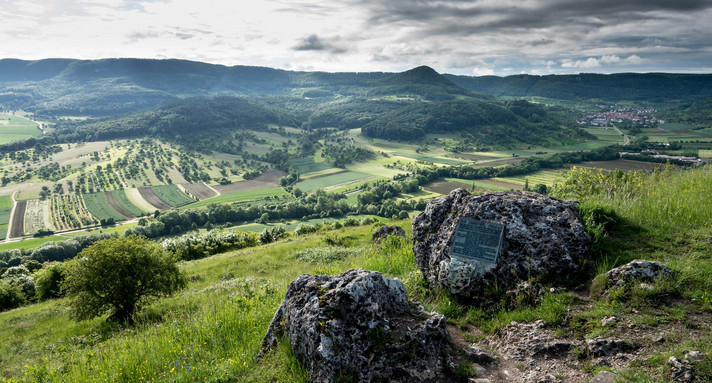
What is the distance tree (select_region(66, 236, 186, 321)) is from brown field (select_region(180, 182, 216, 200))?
141 meters

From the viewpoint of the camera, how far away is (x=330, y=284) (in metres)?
7.54

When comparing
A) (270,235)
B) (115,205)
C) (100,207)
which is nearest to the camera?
(270,235)

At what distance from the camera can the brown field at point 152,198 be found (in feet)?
454

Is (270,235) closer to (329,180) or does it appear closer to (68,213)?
(329,180)

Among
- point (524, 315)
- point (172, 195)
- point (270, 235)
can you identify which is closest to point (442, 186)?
point (270, 235)

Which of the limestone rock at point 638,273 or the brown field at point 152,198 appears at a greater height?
the limestone rock at point 638,273

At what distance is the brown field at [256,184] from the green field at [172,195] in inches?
650

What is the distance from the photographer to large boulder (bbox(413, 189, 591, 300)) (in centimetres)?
900

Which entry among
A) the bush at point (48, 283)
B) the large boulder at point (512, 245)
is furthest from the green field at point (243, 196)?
the large boulder at point (512, 245)

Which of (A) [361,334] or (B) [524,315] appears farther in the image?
(B) [524,315]

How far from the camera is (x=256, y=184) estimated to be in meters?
172

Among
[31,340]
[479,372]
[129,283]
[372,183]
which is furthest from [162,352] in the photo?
[372,183]

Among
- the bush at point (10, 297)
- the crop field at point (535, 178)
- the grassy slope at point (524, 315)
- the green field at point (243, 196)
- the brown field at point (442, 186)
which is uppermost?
the grassy slope at point (524, 315)

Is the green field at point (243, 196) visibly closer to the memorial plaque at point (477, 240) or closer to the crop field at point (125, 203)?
the crop field at point (125, 203)
